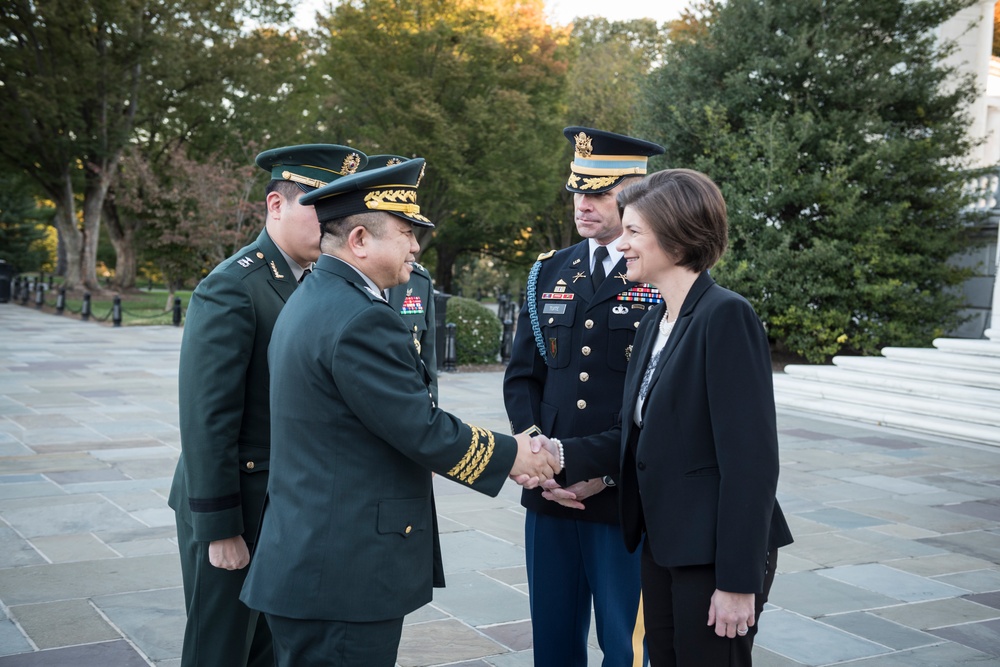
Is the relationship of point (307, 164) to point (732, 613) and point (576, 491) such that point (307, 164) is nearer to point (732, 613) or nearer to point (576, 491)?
point (576, 491)

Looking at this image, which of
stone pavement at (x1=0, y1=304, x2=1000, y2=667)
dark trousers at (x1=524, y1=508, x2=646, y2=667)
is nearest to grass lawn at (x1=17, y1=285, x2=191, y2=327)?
stone pavement at (x1=0, y1=304, x2=1000, y2=667)

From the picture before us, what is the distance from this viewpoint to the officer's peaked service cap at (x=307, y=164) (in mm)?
3197

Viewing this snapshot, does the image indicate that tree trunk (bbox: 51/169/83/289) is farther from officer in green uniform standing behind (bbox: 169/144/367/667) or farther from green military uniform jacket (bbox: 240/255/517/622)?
green military uniform jacket (bbox: 240/255/517/622)

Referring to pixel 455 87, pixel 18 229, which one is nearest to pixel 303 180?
pixel 455 87

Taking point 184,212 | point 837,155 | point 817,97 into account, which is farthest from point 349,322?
point 184,212

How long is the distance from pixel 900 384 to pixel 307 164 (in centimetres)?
1049

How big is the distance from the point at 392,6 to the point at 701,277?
3048 centimetres

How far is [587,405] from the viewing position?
337cm

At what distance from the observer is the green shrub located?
1584cm

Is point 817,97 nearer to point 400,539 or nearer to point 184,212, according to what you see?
point 400,539

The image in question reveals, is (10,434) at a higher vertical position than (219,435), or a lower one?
lower

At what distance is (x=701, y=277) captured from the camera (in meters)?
2.69

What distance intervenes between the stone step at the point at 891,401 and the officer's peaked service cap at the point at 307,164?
30.9ft

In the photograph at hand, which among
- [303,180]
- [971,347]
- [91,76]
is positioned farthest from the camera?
[91,76]
